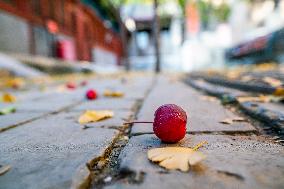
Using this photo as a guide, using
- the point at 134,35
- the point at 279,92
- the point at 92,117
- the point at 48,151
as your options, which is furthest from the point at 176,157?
the point at 134,35

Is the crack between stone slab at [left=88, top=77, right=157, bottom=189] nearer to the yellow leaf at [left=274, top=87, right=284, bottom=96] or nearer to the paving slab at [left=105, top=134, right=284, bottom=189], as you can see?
the paving slab at [left=105, top=134, right=284, bottom=189]

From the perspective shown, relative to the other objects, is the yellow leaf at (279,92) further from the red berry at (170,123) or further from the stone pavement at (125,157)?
the red berry at (170,123)

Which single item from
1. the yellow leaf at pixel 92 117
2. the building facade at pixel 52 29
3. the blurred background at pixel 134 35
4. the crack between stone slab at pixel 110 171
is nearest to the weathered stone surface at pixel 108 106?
the yellow leaf at pixel 92 117

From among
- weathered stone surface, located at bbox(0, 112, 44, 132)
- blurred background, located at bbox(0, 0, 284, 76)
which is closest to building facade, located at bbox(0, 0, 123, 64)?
blurred background, located at bbox(0, 0, 284, 76)

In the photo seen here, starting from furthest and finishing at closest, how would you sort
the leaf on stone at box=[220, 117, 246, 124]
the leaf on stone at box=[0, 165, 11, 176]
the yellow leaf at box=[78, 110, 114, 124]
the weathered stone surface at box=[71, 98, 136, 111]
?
the weathered stone surface at box=[71, 98, 136, 111], the yellow leaf at box=[78, 110, 114, 124], the leaf on stone at box=[220, 117, 246, 124], the leaf on stone at box=[0, 165, 11, 176]

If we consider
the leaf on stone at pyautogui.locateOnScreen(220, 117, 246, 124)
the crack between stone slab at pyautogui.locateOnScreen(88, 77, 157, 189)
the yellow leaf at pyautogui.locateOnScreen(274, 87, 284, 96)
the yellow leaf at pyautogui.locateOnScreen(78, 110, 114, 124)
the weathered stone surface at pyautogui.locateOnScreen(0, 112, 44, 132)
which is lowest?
the crack between stone slab at pyautogui.locateOnScreen(88, 77, 157, 189)

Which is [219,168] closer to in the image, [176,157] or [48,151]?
[176,157]
